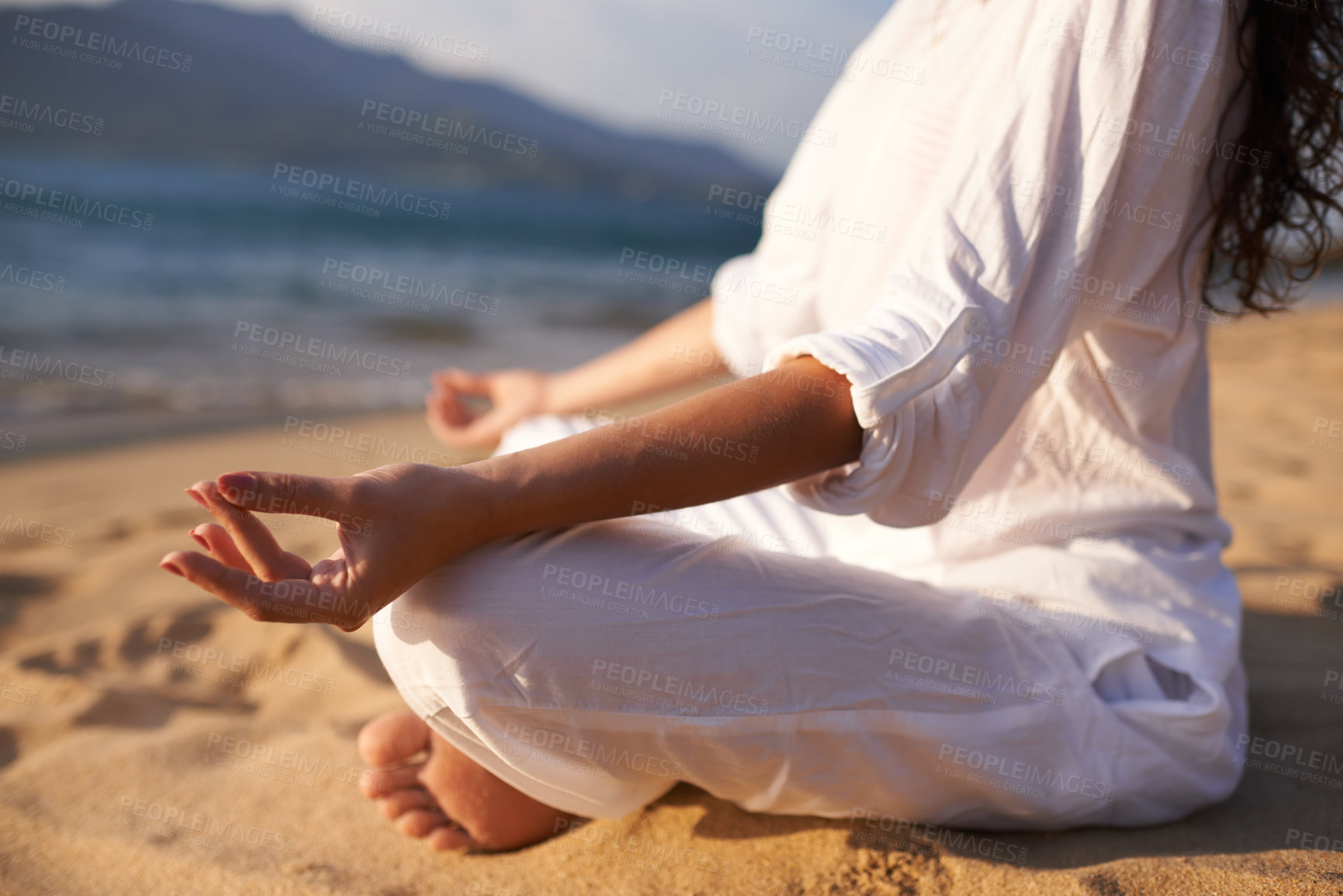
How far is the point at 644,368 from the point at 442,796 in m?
0.95

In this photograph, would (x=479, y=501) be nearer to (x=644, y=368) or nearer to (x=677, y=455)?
(x=677, y=455)

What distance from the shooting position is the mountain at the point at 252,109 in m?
29.0

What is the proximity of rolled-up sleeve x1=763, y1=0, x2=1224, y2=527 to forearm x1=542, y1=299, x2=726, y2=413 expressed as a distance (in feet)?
2.65

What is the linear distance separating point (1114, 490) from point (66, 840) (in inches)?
62.7

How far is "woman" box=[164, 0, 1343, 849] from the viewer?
3.14 feet

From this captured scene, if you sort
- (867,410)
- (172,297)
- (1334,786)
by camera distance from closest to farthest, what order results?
1. (867,410)
2. (1334,786)
3. (172,297)

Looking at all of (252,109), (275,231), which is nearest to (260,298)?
(275,231)

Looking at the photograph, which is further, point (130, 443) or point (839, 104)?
point (130, 443)

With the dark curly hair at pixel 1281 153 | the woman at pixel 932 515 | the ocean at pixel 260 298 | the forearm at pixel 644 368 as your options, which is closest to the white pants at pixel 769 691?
the woman at pixel 932 515

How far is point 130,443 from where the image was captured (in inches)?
164

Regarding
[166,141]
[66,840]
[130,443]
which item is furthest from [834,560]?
[166,141]

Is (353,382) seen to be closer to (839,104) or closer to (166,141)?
(839,104)

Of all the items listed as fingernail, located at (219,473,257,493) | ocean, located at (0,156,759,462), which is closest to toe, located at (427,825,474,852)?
fingernail, located at (219,473,257,493)

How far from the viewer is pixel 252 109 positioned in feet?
111
